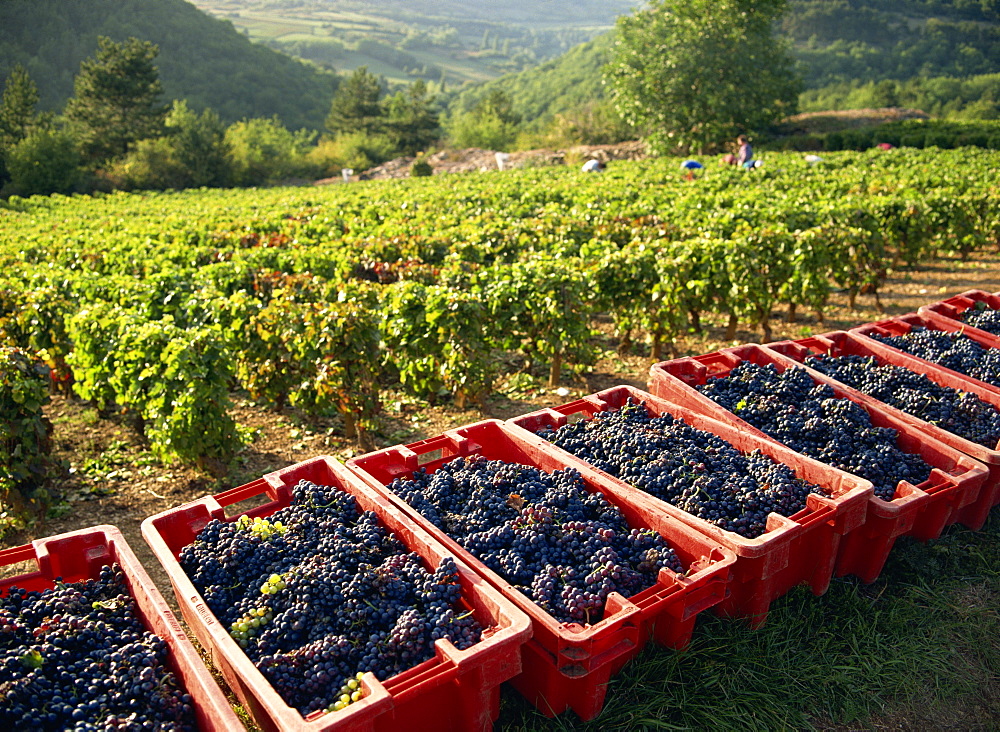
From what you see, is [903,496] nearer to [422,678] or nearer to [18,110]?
[422,678]

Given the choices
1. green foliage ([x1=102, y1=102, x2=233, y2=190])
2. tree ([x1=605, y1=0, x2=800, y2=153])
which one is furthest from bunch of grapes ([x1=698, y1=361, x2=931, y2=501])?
green foliage ([x1=102, y1=102, x2=233, y2=190])

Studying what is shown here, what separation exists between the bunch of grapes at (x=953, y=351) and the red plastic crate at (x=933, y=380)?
0.77 ft

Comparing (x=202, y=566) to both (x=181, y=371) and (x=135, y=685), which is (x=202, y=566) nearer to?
(x=135, y=685)

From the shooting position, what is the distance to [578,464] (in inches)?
139

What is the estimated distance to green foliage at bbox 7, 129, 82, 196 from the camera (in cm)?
3459

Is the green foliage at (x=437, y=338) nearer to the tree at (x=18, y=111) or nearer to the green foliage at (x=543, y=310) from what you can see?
the green foliage at (x=543, y=310)

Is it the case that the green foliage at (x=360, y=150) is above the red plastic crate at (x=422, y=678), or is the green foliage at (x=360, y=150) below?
below

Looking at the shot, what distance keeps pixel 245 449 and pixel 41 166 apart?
37677 mm

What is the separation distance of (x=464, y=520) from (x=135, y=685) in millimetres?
1437

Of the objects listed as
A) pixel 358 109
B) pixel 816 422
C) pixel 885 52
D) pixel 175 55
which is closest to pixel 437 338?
pixel 816 422

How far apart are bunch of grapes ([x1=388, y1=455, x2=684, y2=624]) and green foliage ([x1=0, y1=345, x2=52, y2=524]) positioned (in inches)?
126

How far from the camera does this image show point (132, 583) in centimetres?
274

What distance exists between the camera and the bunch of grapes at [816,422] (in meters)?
3.70

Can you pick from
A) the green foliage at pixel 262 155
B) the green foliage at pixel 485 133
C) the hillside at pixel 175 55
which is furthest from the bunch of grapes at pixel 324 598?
the hillside at pixel 175 55
